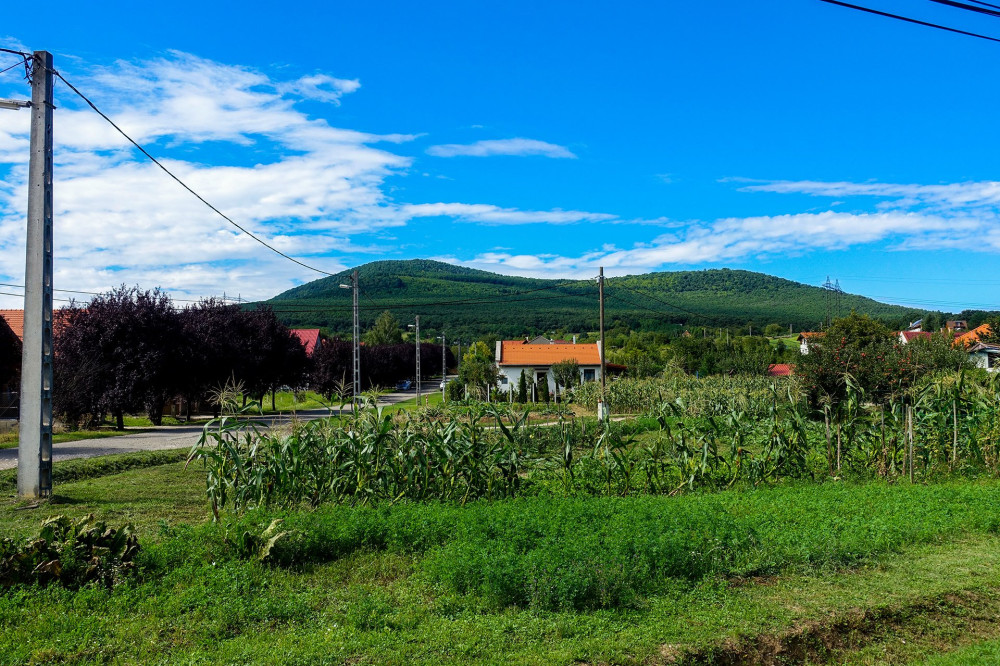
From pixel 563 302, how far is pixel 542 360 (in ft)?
321

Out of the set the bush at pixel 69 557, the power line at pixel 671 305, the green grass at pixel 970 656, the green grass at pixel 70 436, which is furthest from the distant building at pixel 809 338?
the power line at pixel 671 305

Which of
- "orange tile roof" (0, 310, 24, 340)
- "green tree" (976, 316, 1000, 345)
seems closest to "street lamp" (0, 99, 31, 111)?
"orange tile roof" (0, 310, 24, 340)

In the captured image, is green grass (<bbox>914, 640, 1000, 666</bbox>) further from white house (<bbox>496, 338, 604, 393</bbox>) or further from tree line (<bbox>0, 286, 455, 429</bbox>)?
white house (<bbox>496, 338, 604, 393</bbox>)

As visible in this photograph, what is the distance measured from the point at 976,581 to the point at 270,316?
3607cm

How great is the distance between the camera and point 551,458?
1049 centimetres

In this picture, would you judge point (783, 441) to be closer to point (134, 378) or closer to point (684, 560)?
point (684, 560)

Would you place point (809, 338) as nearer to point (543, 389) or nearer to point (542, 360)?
point (543, 389)

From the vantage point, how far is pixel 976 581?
586cm

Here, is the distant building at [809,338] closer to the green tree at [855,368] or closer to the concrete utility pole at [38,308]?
the green tree at [855,368]

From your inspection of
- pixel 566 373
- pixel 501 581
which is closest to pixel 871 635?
pixel 501 581

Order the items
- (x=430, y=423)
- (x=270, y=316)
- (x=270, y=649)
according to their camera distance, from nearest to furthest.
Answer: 1. (x=270, y=649)
2. (x=430, y=423)
3. (x=270, y=316)

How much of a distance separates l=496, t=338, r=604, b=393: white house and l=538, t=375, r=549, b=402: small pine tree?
406 mm

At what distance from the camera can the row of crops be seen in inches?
334

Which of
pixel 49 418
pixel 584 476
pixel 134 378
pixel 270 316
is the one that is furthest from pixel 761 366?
pixel 49 418
